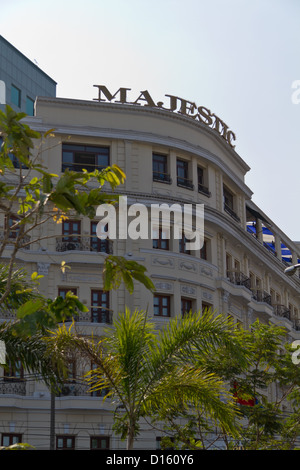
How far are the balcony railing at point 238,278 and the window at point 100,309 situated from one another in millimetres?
7109

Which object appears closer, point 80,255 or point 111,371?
point 111,371

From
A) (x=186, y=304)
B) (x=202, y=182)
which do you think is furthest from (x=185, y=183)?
(x=186, y=304)

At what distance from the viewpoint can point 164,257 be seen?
41.0m

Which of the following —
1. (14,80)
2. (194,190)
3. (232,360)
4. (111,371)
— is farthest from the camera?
(14,80)

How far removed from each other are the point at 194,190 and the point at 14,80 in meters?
40.5

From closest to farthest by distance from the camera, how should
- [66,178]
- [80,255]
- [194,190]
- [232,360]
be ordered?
[66,178]
[232,360]
[80,255]
[194,190]

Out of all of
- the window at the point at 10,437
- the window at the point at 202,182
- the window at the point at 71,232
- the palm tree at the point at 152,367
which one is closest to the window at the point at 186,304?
the window at the point at 202,182

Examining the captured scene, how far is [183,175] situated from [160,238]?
3.25m

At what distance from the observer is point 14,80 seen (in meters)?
79.5
